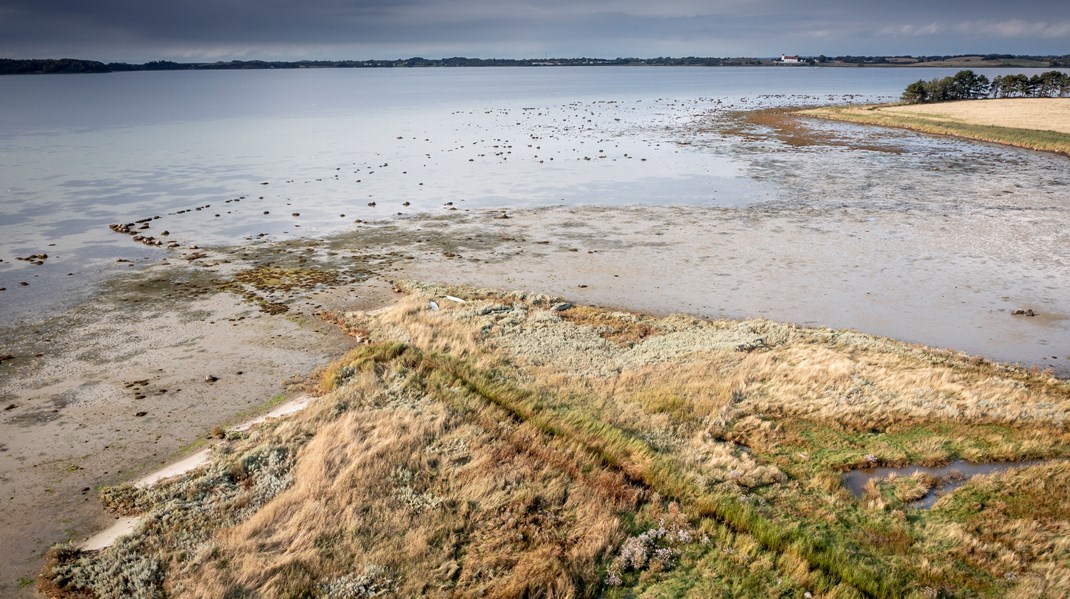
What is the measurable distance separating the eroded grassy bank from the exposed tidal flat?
32.6ft

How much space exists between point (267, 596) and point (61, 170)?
44751mm

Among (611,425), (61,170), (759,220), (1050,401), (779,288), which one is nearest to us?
(611,425)

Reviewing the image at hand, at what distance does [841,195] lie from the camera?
117 ft

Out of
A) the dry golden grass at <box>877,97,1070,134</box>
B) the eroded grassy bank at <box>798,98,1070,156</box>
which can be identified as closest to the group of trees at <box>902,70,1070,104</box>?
the dry golden grass at <box>877,97,1070,134</box>

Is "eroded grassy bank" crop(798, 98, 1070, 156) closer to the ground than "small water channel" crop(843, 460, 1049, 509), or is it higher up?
higher up

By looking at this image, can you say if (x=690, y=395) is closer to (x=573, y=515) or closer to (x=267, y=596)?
(x=573, y=515)

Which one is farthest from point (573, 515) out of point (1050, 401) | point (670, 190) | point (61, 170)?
point (61, 170)

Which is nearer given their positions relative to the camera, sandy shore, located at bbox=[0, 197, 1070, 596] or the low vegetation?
the low vegetation

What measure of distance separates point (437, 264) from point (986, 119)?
243 feet

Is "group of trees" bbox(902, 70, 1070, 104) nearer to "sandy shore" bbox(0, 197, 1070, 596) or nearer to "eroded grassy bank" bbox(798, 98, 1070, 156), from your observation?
"eroded grassy bank" bbox(798, 98, 1070, 156)

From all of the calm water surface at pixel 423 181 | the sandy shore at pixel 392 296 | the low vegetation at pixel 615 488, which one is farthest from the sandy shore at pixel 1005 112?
the low vegetation at pixel 615 488

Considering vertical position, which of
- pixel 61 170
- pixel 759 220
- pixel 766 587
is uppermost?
pixel 61 170

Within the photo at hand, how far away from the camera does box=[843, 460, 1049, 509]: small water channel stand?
408 inches

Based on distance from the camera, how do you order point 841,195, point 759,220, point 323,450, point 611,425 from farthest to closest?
1. point 841,195
2. point 759,220
3. point 611,425
4. point 323,450
